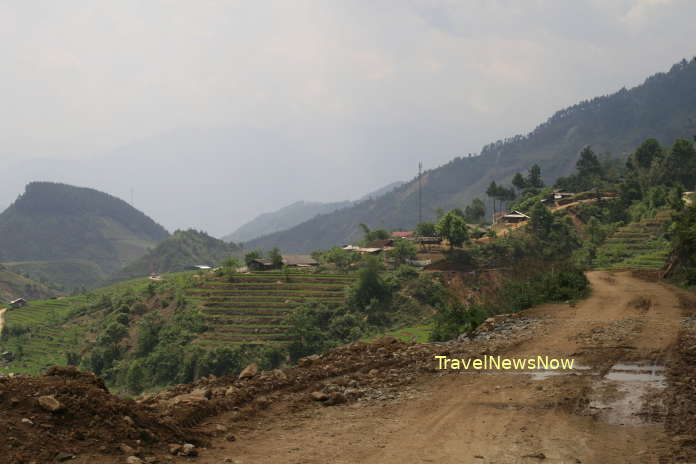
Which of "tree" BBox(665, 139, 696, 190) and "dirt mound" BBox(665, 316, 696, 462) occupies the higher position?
"tree" BBox(665, 139, 696, 190)

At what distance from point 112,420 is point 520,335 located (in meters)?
8.87

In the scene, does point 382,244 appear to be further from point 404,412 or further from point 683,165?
point 404,412

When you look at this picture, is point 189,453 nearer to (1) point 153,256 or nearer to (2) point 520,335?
(2) point 520,335

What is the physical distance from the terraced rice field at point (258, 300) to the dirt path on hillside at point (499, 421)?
1269 inches

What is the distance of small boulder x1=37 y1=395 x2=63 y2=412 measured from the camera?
219 inches

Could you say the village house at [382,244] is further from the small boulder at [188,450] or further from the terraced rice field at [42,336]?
the small boulder at [188,450]

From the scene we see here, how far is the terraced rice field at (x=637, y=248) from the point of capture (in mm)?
32531

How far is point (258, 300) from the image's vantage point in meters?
47.6

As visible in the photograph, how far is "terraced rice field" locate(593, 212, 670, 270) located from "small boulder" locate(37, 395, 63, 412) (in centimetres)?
3149

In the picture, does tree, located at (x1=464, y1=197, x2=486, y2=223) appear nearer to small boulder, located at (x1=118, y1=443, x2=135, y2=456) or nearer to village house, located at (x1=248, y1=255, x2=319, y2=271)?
village house, located at (x1=248, y1=255, x2=319, y2=271)

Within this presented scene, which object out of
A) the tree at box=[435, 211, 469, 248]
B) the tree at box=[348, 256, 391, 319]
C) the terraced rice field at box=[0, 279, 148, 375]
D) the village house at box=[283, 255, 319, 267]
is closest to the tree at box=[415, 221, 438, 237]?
the tree at box=[435, 211, 469, 248]

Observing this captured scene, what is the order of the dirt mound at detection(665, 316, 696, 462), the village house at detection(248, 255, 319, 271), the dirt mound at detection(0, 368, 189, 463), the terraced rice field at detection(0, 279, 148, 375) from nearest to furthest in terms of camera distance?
the dirt mound at detection(0, 368, 189, 463) < the dirt mound at detection(665, 316, 696, 462) < the terraced rice field at detection(0, 279, 148, 375) < the village house at detection(248, 255, 319, 271)

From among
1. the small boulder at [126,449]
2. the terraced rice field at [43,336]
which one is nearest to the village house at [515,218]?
the terraced rice field at [43,336]

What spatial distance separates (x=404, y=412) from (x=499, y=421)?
1.31 metres
